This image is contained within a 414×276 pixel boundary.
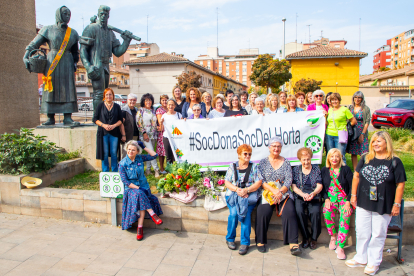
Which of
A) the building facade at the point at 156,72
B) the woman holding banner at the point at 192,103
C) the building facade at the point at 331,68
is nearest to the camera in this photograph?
the woman holding banner at the point at 192,103

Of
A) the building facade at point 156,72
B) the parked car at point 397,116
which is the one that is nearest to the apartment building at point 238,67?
the building facade at point 156,72

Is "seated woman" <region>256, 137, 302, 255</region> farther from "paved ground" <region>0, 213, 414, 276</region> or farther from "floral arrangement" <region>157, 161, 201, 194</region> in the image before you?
"floral arrangement" <region>157, 161, 201, 194</region>

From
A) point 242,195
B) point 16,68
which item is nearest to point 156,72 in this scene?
point 16,68

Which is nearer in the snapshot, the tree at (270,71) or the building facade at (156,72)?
the tree at (270,71)

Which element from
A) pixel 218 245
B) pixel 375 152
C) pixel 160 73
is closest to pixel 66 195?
pixel 218 245

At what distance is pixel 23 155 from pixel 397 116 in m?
15.7

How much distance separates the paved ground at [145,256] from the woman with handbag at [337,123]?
6.58 feet

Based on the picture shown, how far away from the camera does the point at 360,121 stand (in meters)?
5.63

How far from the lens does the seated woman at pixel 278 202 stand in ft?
13.2

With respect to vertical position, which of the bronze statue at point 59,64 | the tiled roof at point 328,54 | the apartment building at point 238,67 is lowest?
the bronze statue at point 59,64

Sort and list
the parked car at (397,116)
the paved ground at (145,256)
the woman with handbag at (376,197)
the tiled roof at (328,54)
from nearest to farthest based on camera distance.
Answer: the woman with handbag at (376,197) < the paved ground at (145,256) < the parked car at (397,116) < the tiled roof at (328,54)

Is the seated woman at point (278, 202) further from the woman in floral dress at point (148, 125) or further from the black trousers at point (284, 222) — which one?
the woman in floral dress at point (148, 125)

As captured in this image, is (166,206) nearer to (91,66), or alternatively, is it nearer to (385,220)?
(385,220)

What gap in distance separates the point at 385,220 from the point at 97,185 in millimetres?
4796
